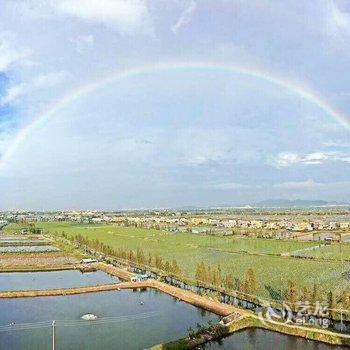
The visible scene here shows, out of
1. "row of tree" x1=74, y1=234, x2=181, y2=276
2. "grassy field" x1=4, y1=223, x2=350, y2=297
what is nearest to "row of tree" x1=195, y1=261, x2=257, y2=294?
A: "grassy field" x1=4, y1=223, x2=350, y2=297

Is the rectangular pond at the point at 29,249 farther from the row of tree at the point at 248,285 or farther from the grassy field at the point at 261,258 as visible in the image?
the row of tree at the point at 248,285

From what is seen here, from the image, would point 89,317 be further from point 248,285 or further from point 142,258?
point 142,258

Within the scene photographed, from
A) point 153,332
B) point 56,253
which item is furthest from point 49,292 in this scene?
point 56,253

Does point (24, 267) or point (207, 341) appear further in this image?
point (24, 267)

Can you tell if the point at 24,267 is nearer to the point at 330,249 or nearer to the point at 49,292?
the point at 49,292

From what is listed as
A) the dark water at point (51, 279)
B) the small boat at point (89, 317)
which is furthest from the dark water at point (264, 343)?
the dark water at point (51, 279)

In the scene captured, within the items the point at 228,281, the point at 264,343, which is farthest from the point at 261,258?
the point at 264,343
